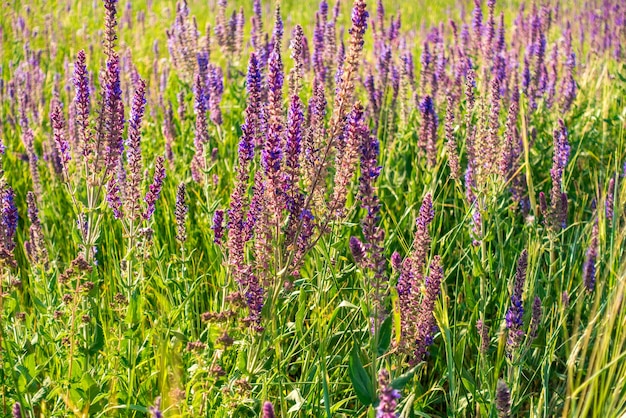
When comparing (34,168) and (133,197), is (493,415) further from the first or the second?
(34,168)

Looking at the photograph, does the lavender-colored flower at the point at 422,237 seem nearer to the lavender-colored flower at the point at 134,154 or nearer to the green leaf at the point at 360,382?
the green leaf at the point at 360,382

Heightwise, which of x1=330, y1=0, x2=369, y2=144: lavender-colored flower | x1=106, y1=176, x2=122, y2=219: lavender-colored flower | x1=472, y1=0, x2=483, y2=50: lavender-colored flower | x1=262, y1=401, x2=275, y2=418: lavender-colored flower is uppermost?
x1=330, y1=0, x2=369, y2=144: lavender-colored flower

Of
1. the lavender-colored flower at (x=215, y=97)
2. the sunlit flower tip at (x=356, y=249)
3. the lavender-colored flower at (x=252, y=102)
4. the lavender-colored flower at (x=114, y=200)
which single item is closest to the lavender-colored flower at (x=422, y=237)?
the sunlit flower tip at (x=356, y=249)

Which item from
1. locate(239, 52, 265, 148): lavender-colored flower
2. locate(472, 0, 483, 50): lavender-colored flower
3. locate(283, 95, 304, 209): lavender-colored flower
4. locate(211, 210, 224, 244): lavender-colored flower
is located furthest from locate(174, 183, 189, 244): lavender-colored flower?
locate(472, 0, 483, 50): lavender-colored flower

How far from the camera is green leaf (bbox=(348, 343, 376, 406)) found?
199 cm

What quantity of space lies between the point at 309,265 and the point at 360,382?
1.19m

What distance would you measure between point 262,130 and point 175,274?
0.72 meters

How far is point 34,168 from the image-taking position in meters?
3.58

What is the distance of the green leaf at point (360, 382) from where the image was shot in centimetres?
199

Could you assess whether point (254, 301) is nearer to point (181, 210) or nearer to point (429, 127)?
point (181, 210)

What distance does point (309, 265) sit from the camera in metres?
3.17

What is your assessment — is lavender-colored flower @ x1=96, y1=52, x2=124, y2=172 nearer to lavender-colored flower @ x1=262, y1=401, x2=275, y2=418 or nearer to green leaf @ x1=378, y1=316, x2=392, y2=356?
green leaf @ x1=378, y1=316, x2=392, y2=356

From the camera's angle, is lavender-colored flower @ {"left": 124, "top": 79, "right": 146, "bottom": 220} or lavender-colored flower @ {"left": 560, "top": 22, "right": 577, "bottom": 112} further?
lavender-colored flower @ {"left": 560, "top": 22, "right": 577, "bottom": 112}

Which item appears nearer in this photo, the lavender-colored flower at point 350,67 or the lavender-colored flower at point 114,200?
the lavender-colored flower at point 350,67
